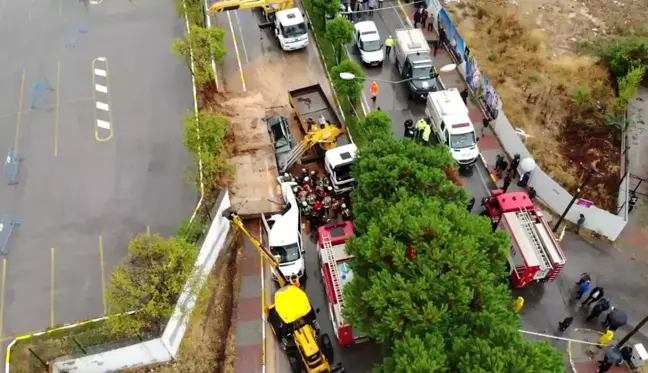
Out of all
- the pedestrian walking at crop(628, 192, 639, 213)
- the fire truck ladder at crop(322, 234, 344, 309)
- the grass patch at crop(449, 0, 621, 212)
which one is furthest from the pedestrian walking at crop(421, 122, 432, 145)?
the pedestrian walking at crop(628, 192, 639, 213)

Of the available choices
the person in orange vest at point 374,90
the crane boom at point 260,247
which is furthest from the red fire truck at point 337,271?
the person in orange vest at point 374,90

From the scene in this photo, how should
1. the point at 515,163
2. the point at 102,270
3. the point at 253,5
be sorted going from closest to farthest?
the point at 102,270, the point at 515,163, the point at 253,5

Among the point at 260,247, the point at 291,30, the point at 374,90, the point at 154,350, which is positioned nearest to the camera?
the point at 154,350

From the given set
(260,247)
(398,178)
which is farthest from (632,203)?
(260,247)

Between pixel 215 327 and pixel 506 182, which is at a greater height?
pixel 506 182

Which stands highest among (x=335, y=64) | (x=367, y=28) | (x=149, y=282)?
(x=367, y=28)

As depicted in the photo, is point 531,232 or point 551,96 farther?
point 551,96

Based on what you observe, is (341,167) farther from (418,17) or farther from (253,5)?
(418,17)

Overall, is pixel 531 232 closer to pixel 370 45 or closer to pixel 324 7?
pixel 370 45
